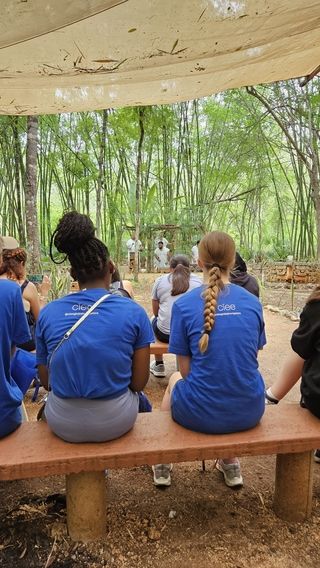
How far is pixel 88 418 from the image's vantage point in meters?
1.42

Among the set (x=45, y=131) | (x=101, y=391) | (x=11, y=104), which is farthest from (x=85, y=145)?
(x=101, y=391)

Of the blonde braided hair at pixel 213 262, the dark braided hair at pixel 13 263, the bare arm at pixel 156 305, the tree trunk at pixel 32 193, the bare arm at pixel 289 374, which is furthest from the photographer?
the tree trunk at pixel 32 193

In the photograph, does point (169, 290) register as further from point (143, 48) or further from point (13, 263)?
point (143, 48)

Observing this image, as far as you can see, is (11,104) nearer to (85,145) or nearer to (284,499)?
(284,499)

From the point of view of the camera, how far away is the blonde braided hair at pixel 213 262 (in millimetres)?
1489

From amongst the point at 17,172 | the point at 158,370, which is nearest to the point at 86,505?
the point at 158,370

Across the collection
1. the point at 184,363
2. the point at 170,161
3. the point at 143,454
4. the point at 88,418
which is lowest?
the point at 143,454

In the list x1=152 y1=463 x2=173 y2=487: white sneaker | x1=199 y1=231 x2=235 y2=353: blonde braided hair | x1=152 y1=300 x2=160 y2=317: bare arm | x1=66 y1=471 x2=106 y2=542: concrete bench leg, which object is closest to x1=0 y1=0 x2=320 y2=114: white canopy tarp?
x1=199 y1=231 x2=235 y2=353: blonde braided hair

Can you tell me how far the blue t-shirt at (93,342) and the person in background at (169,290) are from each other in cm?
151

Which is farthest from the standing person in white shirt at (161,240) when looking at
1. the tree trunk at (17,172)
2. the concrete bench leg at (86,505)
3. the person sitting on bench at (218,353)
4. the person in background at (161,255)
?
the concrete bench leg at (86,505)

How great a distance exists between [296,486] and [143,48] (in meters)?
2.16

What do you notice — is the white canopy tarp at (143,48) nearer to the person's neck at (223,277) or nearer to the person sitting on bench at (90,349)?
the person sitting on bench at (90,349)

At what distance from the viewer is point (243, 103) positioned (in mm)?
10898

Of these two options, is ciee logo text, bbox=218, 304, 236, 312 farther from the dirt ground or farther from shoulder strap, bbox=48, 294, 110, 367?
the dirt ground
